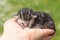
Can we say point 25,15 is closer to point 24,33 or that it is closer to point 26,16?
point 26,16

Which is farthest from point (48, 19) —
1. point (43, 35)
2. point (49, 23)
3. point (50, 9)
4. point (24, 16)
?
point (50, 9)

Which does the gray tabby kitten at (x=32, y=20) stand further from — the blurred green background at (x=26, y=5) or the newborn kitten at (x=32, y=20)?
the blurred green background at (x=26, y=5)

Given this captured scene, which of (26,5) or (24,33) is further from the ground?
(26,5)

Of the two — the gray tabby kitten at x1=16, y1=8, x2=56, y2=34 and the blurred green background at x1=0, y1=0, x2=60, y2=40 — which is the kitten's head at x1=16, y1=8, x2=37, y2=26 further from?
the blurred green background at x1=0, y1=0, x2=60, y2=40

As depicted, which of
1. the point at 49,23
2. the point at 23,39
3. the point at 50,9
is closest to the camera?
the point at 23,39

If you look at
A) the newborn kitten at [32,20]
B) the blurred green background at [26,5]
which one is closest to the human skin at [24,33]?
the newborn kitten at [32,20]

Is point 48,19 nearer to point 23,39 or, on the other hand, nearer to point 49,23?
point 49,23

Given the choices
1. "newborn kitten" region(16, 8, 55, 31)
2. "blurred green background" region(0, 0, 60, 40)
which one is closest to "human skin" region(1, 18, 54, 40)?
"newborn kitten" region(16, 8, 55, 31)

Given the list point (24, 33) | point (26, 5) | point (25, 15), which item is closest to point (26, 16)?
point (25, 15)
